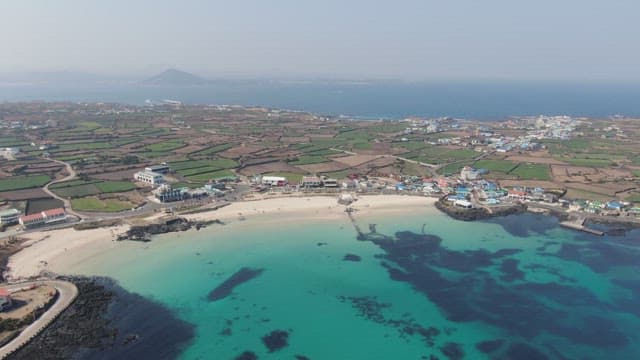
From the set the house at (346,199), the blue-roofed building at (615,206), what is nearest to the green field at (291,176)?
the house at (346,199)

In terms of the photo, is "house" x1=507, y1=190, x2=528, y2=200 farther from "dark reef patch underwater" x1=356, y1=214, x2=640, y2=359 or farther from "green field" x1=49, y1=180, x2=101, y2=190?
"green field" x1=49, y1=180, x2=101, y2=190

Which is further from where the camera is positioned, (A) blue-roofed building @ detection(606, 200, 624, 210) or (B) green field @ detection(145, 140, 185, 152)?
(B) green field @ detection(145, 140, 185, 152)

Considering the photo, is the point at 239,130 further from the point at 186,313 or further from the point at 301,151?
the point at 186,313

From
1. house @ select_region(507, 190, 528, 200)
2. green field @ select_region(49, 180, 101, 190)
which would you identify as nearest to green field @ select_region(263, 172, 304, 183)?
green field @ select_region(49, 180, 101, 190)

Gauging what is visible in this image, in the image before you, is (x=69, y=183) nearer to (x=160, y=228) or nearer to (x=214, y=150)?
(x=160, y=228)

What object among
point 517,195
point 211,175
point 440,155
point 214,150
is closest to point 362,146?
point 440,155
